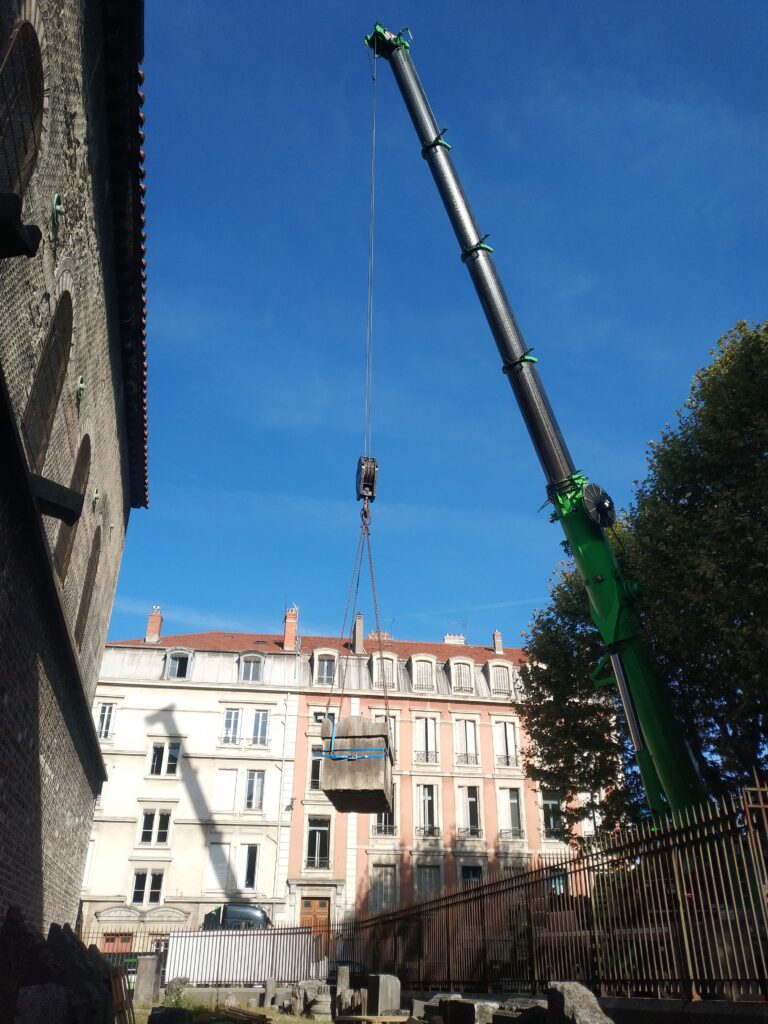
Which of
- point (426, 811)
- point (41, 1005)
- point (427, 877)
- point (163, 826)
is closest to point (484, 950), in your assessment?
point (41, 1005)

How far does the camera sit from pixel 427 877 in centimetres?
3116

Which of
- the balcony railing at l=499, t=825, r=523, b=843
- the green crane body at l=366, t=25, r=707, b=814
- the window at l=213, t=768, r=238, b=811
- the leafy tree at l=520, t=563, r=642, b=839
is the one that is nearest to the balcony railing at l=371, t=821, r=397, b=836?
the balcony railing at l=499, t=825, r=523, b=843

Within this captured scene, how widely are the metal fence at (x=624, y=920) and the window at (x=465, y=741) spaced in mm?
18579

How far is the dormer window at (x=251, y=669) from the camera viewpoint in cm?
3469

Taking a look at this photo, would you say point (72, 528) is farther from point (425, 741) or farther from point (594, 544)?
point (425, 741)

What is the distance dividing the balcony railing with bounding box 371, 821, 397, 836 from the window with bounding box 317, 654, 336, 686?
21.3 ft

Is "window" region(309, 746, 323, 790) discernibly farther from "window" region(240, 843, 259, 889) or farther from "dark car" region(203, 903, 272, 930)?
"dark car" region(203, 903, 272, 930)

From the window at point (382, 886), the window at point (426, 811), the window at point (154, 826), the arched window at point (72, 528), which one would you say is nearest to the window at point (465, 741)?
the window at point (426, 811)

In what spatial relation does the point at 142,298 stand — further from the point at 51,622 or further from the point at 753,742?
the point at 753,742

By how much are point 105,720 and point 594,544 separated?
1034 inches

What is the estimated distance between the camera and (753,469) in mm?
13617

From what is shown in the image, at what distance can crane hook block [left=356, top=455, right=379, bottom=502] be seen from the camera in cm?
1373

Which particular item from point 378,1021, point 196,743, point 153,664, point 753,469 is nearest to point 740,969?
point 378,1021

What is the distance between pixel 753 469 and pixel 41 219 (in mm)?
11846
